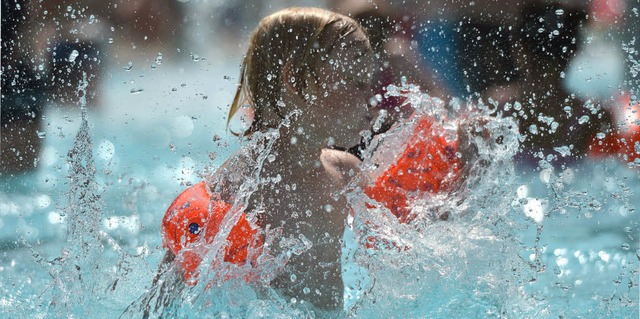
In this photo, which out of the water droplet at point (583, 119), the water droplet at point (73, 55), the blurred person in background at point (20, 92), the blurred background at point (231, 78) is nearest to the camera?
the blurred background at point (231, 78)

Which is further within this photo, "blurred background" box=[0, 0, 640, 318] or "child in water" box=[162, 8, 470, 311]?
"blurred background" box=[0, 0, 640, 318]

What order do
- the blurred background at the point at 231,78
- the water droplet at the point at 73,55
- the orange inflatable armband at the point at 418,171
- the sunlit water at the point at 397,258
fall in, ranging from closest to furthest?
the sunlit water at the point at 397,258 < the orange inflatable armband at the point at 418,171 < the blurred background at the point at 231,78 < the water droplet at the point at 73,55

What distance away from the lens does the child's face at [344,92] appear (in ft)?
6.48

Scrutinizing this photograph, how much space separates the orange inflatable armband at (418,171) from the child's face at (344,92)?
1.19 ft

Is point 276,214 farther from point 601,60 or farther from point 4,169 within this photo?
point 601,60

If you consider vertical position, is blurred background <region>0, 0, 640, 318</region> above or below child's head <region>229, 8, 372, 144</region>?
above

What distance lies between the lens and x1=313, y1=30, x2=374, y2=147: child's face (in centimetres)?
198

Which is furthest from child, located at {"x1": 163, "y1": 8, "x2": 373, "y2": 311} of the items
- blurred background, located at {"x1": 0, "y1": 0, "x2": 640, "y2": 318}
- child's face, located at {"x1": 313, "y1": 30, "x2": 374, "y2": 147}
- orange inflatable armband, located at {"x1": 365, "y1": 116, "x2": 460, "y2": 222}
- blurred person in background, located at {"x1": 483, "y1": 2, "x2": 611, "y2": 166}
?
blurred person in background, located at {"x1": 483, "y1": 2, "x2": 611, "y2": 166}

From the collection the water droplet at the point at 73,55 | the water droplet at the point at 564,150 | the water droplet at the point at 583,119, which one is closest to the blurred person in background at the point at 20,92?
the water droplet at the point at 73,55

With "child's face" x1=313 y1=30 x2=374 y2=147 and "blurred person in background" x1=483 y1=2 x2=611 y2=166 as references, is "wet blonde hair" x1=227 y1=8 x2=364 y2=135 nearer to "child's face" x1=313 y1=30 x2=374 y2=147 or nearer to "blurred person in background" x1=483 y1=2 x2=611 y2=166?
"child's face" x1=313 y1=30 x2=374 y2=147

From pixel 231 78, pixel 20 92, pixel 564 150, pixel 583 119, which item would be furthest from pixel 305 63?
pixel 20 92

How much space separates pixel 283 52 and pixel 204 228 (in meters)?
0.51

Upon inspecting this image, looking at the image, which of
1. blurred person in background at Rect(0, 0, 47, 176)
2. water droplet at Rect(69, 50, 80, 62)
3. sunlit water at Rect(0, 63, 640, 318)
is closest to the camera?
sunlit water at Rect(0, 63, 640, 318)

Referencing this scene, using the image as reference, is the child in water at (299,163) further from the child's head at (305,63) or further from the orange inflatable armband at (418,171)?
the orange inflatable armband at (418,171)
